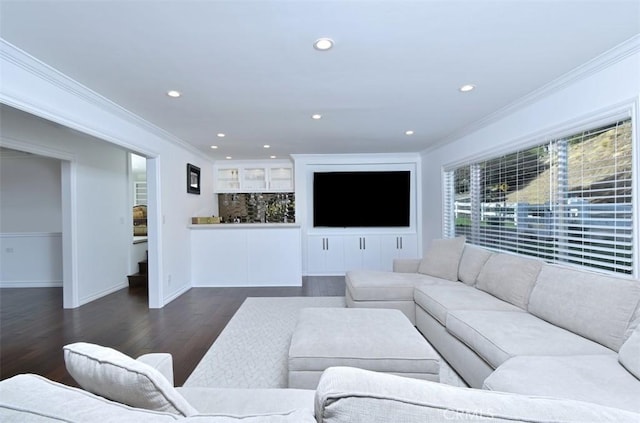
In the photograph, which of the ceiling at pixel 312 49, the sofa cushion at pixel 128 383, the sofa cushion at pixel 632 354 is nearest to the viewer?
the sofa cushion at pixel 128 383

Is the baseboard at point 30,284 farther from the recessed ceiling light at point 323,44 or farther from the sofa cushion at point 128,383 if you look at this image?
the recessed ceiling light at point 323,44

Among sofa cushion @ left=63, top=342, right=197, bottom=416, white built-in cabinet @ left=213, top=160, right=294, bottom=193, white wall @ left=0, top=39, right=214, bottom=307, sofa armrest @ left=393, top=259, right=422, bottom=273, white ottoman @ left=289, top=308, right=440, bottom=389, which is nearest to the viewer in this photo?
sofa cushion @ left=63, top=342, right=197, bottom=416

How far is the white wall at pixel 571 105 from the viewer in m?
1.87

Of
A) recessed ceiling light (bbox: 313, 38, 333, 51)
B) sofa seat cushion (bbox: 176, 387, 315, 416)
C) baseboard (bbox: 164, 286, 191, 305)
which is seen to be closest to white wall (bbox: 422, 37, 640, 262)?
recessed ceiling light (bbox: 313, 38, 333, 51)

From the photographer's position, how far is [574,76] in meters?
2.19

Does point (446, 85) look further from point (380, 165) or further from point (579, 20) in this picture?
point (380, 165)

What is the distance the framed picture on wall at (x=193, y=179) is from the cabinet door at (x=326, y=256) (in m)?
2.31

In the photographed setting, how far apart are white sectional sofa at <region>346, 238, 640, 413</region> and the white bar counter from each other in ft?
6.30

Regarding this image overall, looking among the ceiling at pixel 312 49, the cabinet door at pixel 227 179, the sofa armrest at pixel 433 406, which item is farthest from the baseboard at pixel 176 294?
the sofa armrest at pixel 433 406

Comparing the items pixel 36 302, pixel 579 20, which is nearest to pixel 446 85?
pixel 579 20

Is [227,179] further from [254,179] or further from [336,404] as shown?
[336,404]

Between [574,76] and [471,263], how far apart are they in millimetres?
1886

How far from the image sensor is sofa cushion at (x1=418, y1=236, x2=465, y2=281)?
130 inches

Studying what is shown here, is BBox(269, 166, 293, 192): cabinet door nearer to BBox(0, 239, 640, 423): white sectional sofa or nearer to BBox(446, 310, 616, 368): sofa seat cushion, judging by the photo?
BBox(0, 239, 640, 423): white sectional sofa
